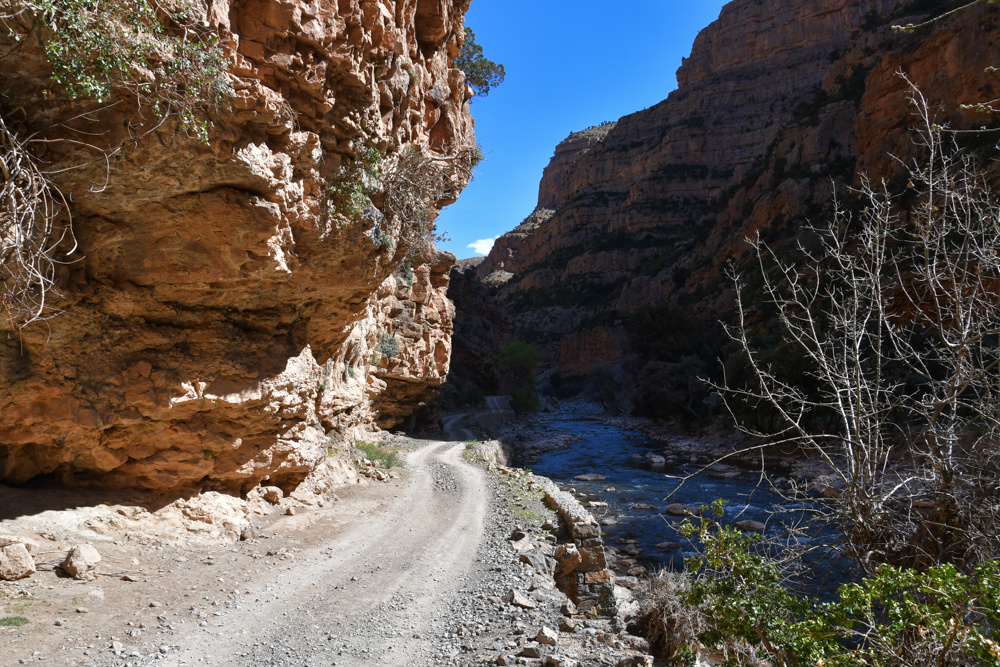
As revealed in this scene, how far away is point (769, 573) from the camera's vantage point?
4160 mm

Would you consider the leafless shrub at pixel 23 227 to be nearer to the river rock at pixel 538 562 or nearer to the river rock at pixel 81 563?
the river rock at pixel 81 563

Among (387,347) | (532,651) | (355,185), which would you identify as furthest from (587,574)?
(387,347)

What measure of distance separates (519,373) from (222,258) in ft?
139

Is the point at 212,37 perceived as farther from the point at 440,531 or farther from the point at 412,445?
the point at 412,445

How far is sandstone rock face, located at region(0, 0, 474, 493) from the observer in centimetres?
654

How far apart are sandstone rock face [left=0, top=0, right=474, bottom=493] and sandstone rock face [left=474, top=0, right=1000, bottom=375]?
36.0 meters

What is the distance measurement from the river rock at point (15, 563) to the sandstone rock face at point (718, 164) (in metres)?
41.7

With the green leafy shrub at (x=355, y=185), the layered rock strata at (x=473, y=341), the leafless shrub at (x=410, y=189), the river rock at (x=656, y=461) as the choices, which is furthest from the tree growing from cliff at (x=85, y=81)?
the layered rock strata at (x=473, y=341)

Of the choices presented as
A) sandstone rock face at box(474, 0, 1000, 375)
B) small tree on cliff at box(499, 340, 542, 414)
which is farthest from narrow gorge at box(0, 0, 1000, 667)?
sandstone rock face at box(474, 0, 1000, 375)

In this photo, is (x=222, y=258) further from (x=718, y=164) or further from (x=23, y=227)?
(x=718, y=164)

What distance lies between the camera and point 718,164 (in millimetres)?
88438

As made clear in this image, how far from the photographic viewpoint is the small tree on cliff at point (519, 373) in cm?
4752

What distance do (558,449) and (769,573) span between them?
28.3 m

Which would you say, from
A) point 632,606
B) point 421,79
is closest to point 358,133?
point 421,79
